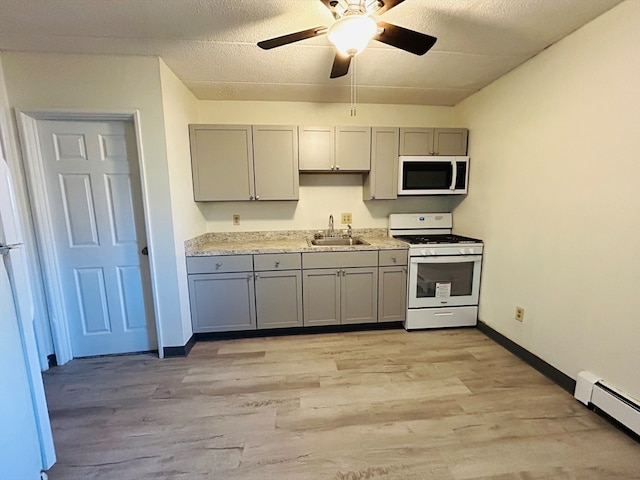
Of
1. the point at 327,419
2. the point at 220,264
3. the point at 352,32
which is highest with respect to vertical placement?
the point at 352,32

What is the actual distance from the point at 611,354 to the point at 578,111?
1.59 metres

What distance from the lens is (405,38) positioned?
1.50 meters

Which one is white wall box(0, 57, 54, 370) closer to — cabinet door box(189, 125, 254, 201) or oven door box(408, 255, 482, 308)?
cabinet door box(189, 125, 254, 201)

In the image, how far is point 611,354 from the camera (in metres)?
1.71

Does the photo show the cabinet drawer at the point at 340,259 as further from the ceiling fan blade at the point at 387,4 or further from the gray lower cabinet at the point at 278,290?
Result: the ceiling fan blade at the point at 387,4

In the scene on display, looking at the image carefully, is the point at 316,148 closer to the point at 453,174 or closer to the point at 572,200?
the point at 453,174

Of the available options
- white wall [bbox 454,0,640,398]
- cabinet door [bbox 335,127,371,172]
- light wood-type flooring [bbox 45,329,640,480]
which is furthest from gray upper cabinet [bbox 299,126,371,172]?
light wood-type flooring [bbox 45,329,640,480]

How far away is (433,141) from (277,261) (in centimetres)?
212

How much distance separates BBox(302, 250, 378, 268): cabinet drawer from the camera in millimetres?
2738

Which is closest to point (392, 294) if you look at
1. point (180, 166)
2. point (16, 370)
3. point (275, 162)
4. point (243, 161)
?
point (275, 162)

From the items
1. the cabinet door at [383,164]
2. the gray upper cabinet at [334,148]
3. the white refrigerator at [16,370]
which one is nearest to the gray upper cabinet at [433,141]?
the cabinet door at [383,164]

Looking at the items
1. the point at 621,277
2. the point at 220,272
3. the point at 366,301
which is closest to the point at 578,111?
the point at 621,277

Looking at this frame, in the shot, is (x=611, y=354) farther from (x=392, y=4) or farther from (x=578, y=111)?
(x=392, y=4)

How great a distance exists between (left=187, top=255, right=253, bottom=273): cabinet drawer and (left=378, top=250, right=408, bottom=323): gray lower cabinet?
4.41 feet
